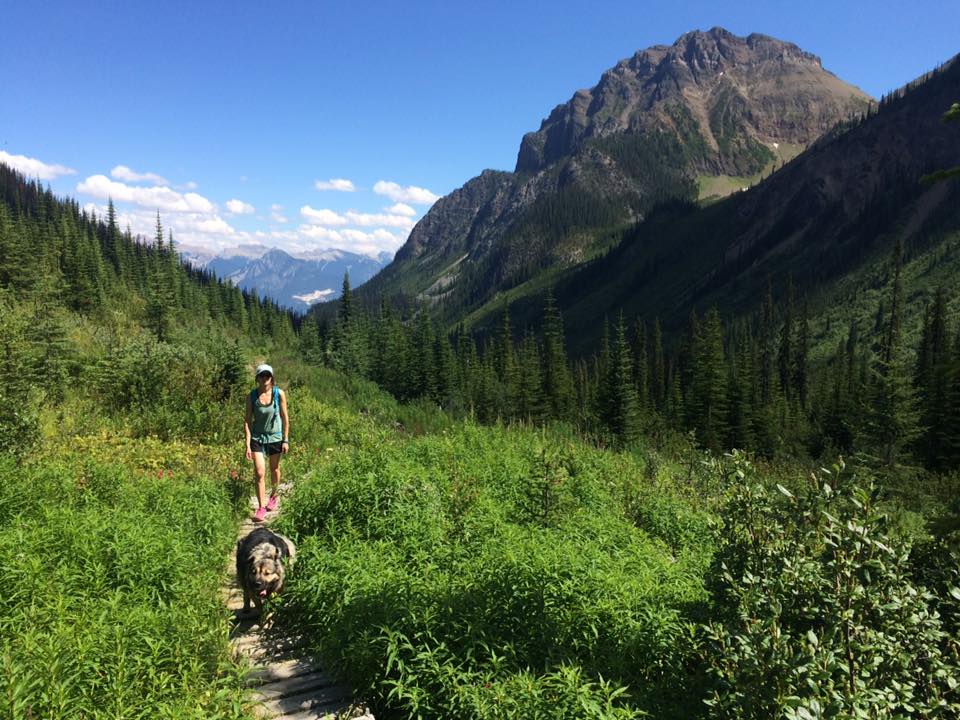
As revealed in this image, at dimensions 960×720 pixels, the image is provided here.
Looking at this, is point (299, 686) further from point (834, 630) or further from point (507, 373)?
point (507, 373)

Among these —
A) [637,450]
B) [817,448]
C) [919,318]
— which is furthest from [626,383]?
[919,318]

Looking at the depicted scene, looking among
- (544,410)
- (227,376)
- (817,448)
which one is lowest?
(817,448)

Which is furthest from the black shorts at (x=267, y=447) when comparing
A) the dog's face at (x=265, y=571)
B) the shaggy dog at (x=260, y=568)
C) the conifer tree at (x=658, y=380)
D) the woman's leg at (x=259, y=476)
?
the conifer tree at (x=658, y=380)

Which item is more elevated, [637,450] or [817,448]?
[637,450]

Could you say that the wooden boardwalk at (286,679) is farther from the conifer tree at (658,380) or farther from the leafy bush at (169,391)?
the conifer tree at (658,380)

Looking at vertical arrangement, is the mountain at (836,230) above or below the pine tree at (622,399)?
above

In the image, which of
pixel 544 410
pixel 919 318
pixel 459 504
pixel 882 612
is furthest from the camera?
pixel 919 318

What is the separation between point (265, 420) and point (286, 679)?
15.6 ft

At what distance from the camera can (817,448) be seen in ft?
162

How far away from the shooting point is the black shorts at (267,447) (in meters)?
8.52

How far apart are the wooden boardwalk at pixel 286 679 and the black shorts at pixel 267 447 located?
132 inches

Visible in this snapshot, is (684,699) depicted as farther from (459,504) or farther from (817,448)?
(817,448)

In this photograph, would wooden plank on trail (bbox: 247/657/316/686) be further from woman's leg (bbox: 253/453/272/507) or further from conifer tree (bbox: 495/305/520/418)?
conifer tree (bbox: 495/305/520/418)

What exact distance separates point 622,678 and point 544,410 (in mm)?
52486
